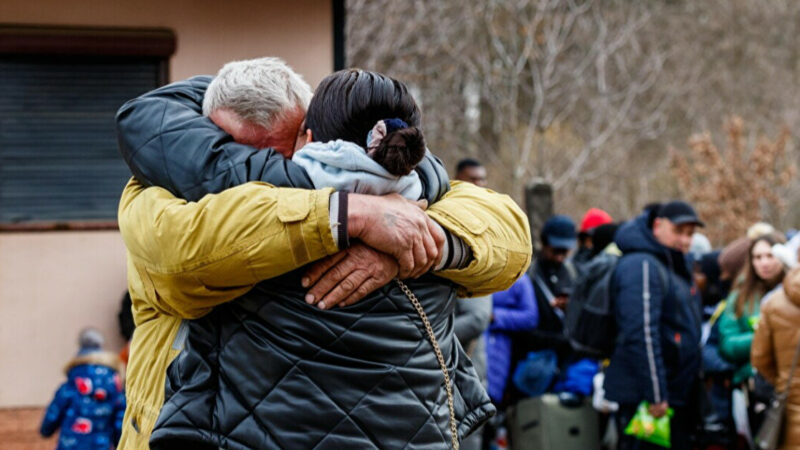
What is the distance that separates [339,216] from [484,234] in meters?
0.45

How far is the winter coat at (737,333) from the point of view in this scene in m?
8.09

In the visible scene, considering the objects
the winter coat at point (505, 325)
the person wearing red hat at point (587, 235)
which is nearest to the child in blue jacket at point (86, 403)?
the winter coat at point (505, 325)

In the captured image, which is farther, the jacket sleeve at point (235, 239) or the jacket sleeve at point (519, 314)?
the jacket sleeve at point (519, 314)

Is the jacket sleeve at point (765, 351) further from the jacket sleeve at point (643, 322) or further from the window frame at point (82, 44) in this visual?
the window frame at point (82, 44)

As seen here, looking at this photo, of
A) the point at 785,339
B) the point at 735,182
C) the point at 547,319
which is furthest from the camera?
the point at 735,182

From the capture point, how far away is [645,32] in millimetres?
22703

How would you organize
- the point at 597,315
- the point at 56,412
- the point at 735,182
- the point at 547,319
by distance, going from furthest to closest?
the point at 735,182 < the point at 547,319 < the point at 597,315 < the point at 56,412

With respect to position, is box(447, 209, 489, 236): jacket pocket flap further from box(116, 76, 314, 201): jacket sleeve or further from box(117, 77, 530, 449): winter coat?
box(116, 76, 314, 201): jacket sleeve

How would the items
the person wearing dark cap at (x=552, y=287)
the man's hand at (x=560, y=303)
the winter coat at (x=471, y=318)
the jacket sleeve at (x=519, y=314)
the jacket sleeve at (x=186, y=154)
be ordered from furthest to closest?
1. the man's hand at (x=560, y=303)
2. the person wearing dark cap at (x=552, y=287)
3. the jacket sleeve at (x=519, y=314)
4. the winter coat at (x=471, y=318)
5. the jacket sleeve at (x=186, y=154)

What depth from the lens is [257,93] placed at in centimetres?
301

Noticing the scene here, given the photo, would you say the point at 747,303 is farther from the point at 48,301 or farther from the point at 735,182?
the point at 735,182

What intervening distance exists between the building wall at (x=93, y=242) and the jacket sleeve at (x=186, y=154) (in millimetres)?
5187

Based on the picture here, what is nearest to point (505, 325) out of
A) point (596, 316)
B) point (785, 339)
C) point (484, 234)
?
point (596, 316)

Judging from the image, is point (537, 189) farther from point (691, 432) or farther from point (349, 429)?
point (349, 429)
